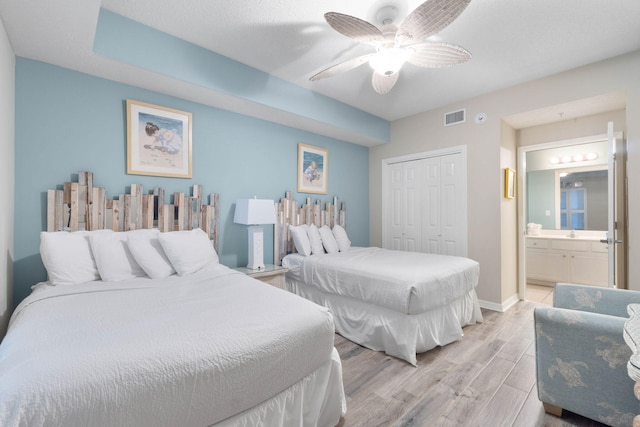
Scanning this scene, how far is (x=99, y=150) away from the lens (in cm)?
Result: 243

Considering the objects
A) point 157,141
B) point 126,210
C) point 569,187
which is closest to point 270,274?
point 126,210

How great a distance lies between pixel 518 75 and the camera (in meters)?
3.07

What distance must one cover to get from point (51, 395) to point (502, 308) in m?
4.17

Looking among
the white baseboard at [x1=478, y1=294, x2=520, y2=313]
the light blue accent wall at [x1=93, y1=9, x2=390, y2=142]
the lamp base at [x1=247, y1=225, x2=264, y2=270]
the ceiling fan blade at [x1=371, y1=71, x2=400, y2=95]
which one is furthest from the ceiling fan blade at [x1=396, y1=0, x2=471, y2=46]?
the white baseboard at [x1=478, y1=294, x2=520, y2=313]

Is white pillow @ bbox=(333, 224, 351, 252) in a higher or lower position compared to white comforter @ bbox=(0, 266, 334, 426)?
higher

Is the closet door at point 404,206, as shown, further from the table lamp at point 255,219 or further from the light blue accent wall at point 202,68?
the table lamp at point 255,219

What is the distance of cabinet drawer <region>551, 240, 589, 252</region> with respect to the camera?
4.21 meters

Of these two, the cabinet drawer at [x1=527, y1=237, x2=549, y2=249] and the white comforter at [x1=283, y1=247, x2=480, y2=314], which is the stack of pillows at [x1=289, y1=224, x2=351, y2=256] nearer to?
the white comforter at [x1=283, y1=247, x2=480, y2=314]

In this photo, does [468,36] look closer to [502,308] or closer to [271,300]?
[271,300]

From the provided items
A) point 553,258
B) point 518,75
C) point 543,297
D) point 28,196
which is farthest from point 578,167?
point 28,196

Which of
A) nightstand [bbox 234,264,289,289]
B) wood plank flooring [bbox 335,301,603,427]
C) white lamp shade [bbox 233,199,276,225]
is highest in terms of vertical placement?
white lamp shade [bbox 233,199,276,225]

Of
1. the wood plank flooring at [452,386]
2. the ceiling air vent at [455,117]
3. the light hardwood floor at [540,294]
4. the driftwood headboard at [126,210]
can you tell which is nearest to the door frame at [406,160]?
the ceiling air vent at [455,117]

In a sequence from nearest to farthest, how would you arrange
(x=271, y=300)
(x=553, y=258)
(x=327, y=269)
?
(x=271, y=300)
(x=327, y=269)
(x=553, y=258)

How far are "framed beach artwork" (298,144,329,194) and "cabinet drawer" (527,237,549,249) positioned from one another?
3.72 m
